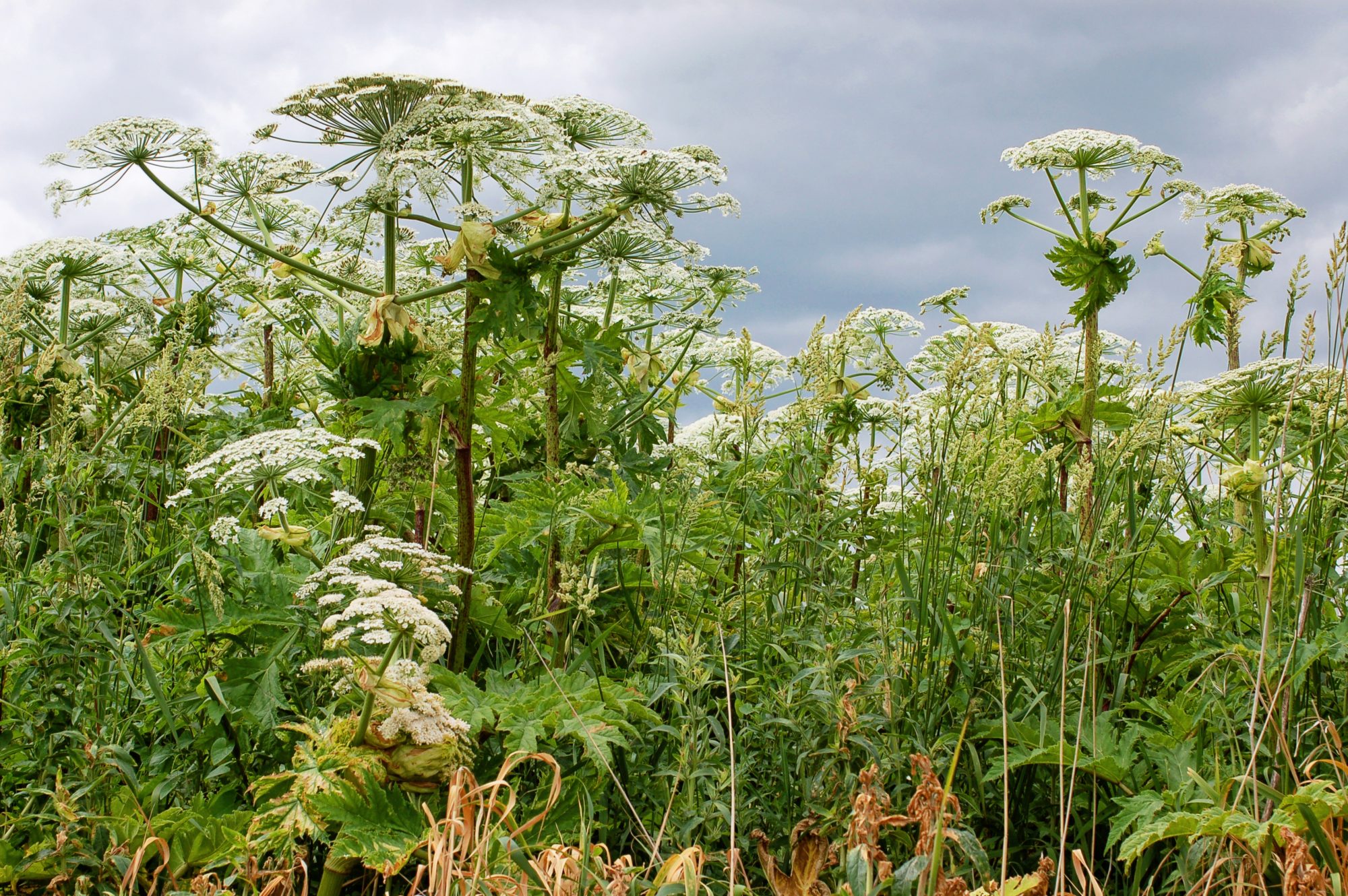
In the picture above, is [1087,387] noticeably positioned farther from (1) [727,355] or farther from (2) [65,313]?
(2) [65,313]

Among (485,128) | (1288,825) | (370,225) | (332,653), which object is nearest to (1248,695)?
(1288,825)

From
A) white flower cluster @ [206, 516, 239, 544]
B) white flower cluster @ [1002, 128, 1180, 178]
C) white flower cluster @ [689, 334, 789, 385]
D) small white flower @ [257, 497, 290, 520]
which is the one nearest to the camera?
small white flower @ [257, 497, 290, 520]

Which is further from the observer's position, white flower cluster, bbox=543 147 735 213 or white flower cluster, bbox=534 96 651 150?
white flower cluster, bbox=534 96 651 150

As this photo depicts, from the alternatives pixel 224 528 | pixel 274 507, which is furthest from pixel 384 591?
pixel 224 528

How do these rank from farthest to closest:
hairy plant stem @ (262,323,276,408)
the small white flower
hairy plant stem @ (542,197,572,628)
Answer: hairy plant stem @ (262,323,276,408) → hairy plant stem @ (542,197,572,628) → the small white flower

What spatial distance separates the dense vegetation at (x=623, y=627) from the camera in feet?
8.16

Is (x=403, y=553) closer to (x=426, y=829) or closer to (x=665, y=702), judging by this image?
(x=426, y=829)

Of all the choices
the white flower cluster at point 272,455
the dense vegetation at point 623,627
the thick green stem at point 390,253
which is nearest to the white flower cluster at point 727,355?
the dense vegetation at point 623,627

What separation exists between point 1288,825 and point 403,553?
2324 mm

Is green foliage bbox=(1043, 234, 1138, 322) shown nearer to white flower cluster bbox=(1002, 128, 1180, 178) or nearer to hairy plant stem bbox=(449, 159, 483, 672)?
white flower cluster bbox=(1002, 128, 1180, 178)

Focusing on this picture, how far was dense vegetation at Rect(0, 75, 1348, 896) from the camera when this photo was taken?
8.16ft

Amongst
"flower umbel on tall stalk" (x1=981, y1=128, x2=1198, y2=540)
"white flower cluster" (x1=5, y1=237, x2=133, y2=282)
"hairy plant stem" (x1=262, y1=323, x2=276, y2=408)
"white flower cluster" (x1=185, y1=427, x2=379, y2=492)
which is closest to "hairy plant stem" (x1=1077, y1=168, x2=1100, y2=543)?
"flower umbel on tall stalk" (x1=981, y1=128, x2=1198, y2=540)

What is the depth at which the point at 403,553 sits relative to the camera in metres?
2.85

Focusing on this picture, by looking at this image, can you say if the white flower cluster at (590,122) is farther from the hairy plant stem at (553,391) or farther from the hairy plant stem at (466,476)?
the hairy plant stem at (466,476)
